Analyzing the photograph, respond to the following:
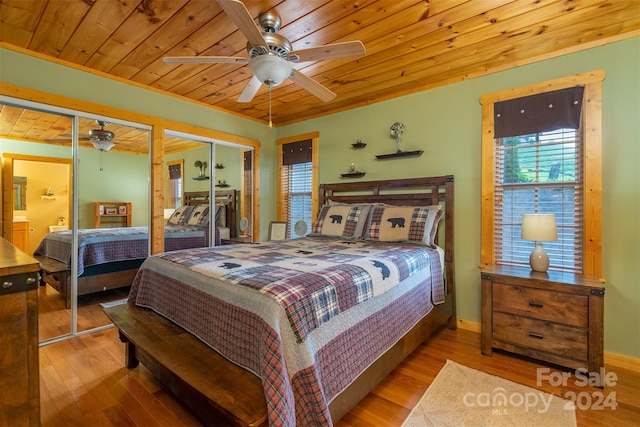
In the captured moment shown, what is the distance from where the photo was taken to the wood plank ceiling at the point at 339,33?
1.93 meters

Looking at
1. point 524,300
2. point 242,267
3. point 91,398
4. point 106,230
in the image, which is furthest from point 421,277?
point 106,230

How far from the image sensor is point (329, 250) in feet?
8.28

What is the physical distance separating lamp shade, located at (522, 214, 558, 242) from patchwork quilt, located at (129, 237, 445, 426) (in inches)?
33.8

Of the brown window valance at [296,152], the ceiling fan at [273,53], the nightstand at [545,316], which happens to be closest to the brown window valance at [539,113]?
the nightstand at [545,316]

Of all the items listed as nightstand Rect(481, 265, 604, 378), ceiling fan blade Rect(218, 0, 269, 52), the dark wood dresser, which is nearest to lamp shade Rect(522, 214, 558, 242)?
nightstand Rect(481, 265, 604, 378)

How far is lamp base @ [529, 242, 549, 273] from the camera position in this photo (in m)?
2.33

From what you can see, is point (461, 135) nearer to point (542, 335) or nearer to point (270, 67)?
point (542, 335)

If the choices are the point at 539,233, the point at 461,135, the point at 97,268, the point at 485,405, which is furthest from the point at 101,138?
the point at 539,233

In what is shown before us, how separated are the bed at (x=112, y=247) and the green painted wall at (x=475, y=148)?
1722 millimetres

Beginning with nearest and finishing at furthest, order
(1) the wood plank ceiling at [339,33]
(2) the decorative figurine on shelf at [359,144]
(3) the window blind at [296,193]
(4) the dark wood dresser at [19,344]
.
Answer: (4) the dark wood dresser at [19,344]
(1) the wood plank ceiling at [339,33]
(2) the decorative figurine on shelf at [359,144]
(3) the window blind at [296,193]

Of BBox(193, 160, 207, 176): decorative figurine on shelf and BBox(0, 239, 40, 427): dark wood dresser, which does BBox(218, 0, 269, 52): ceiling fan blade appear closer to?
BBox(0, 239, 40, 427): dark wood dresser

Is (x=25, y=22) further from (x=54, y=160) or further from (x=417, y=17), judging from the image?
(x=417, y=17)

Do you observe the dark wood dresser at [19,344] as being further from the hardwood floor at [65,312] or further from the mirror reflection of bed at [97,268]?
the hardwood floor at [65,312]

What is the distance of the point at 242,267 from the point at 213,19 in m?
1.72
